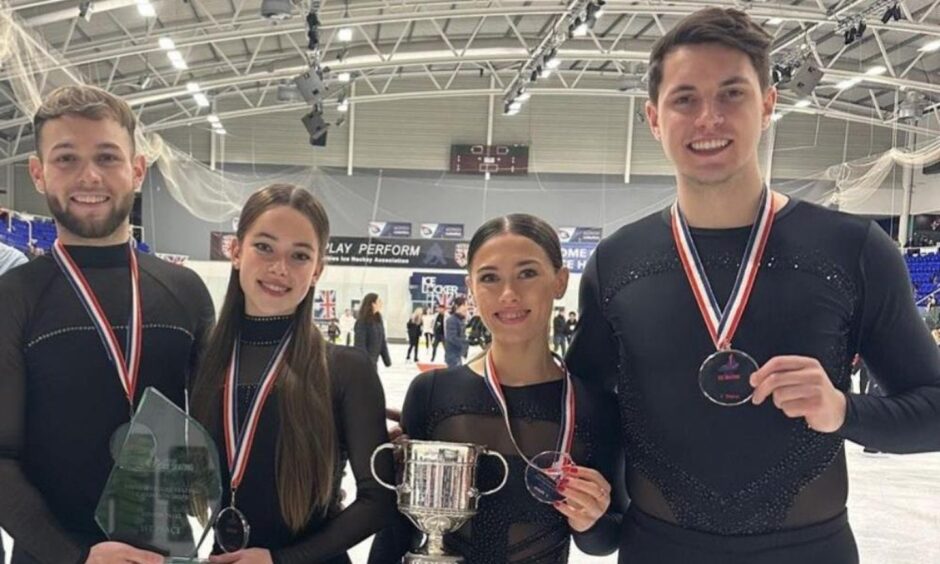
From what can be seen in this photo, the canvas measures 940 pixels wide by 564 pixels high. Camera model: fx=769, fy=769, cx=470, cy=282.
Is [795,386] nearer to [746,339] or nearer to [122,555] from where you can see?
[746,339]

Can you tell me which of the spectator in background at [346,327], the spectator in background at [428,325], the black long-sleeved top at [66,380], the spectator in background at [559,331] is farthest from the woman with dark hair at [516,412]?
the spectator in background at [428,325]

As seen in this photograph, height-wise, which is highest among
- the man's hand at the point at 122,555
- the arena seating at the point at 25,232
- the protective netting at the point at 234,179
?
the protective netting at the point at 234,179

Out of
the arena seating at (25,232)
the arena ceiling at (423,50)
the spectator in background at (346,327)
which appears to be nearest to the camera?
the arena ceiling at (423,50)

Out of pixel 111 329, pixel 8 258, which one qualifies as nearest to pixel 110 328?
pixel 111 329

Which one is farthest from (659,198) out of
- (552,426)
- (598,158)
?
(552,426)

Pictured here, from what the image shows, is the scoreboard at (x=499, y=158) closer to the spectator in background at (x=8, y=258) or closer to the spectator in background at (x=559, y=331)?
the spectator in background at (x=559, y=331)

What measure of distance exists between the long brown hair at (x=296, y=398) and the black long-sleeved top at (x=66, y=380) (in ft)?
0.44

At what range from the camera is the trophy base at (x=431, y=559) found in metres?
1.36

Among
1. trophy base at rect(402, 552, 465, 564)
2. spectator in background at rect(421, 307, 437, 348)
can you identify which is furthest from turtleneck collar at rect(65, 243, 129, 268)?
spectator in background at rect(421, 307, 437, 348)

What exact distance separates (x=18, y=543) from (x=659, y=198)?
17.3 m

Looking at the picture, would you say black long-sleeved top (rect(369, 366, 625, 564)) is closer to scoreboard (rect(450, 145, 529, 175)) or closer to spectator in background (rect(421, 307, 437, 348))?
spectator in background (rect(421, 307, 437, 348))

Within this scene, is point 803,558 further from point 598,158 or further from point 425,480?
point 598,158

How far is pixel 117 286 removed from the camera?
164 centimetres

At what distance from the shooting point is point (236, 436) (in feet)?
4.89
